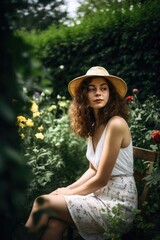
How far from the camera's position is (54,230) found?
2.33m

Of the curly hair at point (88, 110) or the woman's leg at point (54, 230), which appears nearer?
the woman's leg at point (54, 230)

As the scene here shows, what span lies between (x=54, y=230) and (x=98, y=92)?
105cm

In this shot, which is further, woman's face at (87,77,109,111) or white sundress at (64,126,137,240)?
woman's face at (87,77,109,111)

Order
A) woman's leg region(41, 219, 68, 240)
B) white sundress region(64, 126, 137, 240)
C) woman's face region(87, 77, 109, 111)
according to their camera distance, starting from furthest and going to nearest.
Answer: woman's face region(87, 77, 109, 111) < white sundress region(64, 126, 137, 240) < woman's leg region(41, 219, 68, 240)

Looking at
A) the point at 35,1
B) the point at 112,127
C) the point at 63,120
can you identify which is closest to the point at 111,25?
the point at 63,120

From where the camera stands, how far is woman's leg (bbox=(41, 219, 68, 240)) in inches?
91.0

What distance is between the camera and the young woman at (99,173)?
240 cm

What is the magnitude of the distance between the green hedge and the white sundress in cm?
228

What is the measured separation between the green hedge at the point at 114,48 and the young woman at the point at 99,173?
1.98 m

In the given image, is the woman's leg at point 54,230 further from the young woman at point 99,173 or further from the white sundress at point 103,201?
the white sundress at point 103,201

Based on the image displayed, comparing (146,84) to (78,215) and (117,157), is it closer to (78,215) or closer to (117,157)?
(117,157)

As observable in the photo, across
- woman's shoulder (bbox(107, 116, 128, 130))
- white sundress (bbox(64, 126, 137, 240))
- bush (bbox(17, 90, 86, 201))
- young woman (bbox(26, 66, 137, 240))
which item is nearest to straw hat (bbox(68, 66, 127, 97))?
young woman (bbox(26, 66, 137, 240))

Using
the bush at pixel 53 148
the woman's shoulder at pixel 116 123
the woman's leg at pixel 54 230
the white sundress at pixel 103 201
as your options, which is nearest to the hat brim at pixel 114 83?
the woman's shoulder at pixel 116 123

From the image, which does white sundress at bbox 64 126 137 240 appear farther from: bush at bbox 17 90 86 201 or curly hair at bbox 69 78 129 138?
bush at bbox 17 90 86 201
